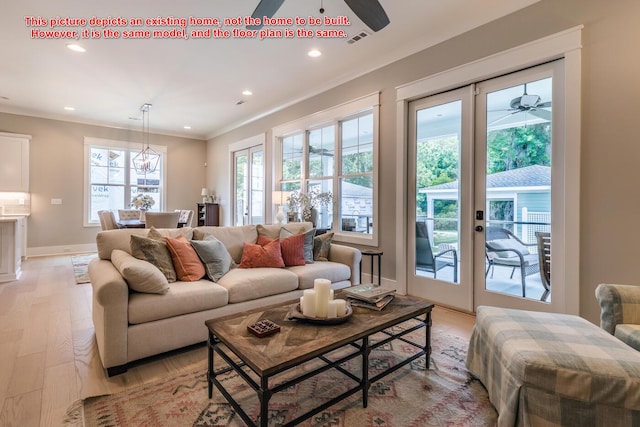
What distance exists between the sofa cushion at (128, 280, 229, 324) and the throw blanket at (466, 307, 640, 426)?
1.96 m

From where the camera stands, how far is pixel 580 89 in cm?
242

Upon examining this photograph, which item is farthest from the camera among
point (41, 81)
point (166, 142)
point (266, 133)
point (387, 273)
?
point (166, 142)

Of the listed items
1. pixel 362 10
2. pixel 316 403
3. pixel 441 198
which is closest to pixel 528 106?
pixel 441 198

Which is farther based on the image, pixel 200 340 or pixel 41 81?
pixel 41 81

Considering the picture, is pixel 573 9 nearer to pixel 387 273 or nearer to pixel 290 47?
pixel 290 47

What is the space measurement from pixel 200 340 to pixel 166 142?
6892 millimetres

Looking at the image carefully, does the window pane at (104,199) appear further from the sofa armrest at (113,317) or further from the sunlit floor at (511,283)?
the sunlit floor at (511,283)

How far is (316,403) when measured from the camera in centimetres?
172

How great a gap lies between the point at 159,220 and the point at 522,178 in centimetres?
492

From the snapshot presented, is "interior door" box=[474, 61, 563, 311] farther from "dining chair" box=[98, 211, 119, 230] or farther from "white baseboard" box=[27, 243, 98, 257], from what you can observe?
"white baseboard" box=[27, 243, 98, 257]

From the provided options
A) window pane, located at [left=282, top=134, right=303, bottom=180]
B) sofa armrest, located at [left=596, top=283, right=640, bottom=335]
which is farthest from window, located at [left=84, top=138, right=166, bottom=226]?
sofa armrest, located at [left=596, top=283, right=640, bottom=335]

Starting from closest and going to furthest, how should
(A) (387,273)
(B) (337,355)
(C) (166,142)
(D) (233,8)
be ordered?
(B) (337,355) → (D) (233,8) → (A) (387,273) → (C) (166,142)

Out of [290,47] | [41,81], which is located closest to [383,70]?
[290,47]

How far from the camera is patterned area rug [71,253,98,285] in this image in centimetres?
444
